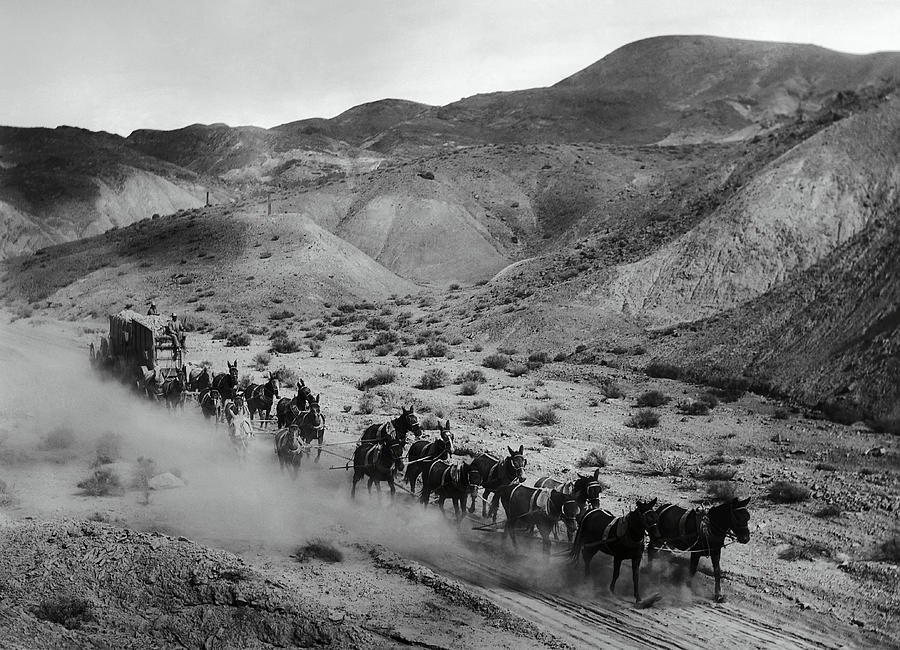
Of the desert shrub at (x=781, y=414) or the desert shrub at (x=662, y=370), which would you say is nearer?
the desert shrub at (x=781, y=414)

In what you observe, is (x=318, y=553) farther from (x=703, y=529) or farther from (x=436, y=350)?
(x=436, y=350)

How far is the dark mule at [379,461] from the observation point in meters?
15.1

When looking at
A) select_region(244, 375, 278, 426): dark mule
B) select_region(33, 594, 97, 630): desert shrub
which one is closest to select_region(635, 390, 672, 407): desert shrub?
select_region(244, 375, 278, 426): dark mule

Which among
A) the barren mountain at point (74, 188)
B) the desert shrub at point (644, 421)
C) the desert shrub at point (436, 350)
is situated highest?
the barren mountain at point (74, 188)

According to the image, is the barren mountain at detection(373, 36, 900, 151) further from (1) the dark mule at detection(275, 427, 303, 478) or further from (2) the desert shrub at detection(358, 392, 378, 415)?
(1) the dark mule at detection(275, 427, 303, 478)

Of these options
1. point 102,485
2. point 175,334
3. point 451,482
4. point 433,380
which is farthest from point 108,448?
point 433,380

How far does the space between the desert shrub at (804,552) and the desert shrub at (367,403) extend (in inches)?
557

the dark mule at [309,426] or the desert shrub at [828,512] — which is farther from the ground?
the dark mule at [309,426]

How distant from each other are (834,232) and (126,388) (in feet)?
113

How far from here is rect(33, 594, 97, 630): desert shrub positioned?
907 cm

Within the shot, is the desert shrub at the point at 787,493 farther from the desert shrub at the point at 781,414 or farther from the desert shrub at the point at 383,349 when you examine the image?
the desert shrub at the point at 383,349

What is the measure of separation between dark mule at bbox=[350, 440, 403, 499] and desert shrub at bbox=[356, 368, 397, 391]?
44.6 ft

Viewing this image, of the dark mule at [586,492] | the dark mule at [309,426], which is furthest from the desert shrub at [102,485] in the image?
the dark mule at [586,492]

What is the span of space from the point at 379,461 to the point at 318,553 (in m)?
2.89
